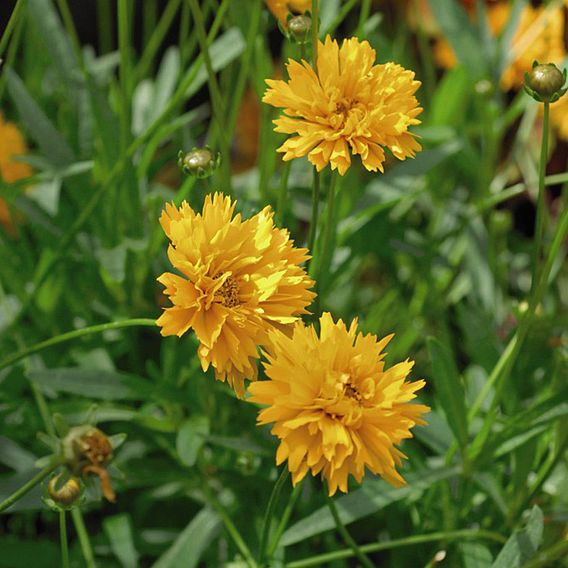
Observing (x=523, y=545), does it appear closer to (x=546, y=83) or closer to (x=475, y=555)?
(x=475, y=555)

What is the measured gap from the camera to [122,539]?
0.69 m

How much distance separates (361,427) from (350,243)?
0.39m

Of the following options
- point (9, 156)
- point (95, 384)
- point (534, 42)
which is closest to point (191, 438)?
point (95, 384)

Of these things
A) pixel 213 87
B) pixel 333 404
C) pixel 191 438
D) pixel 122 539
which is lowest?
pixel 122 539

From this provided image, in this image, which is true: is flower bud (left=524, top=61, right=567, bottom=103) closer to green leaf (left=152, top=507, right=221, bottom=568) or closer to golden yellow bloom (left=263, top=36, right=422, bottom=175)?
golden yellow bloom (left=263, top=36, right=422, bottom=175)

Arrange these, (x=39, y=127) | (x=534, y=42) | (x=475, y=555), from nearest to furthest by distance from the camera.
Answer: (x=475, y=555), (x=39, y=127), (x=534, y=42)

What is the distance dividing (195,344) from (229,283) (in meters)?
0.26

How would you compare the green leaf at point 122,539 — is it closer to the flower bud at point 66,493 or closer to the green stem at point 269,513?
the green stem at point 269,513

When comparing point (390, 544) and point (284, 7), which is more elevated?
point (284, 7)

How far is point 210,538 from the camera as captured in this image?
68 centimetres

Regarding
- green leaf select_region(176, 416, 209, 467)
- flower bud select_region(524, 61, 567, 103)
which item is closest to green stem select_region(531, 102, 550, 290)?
flower bud select_region(524, 61, 567, 103)

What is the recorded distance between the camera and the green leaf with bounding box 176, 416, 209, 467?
2.03 ft

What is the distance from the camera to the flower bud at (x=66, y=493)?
1.45 ft

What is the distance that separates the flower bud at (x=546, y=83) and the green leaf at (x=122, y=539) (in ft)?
1.49
